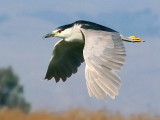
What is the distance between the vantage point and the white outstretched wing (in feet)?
17.0

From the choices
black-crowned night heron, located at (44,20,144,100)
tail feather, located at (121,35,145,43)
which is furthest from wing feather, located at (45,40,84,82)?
tail feather, located at (121,35,145,43)

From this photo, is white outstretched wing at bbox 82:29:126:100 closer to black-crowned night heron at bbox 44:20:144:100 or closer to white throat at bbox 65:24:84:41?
black-crowned night heron at bbox 44:20:144:100

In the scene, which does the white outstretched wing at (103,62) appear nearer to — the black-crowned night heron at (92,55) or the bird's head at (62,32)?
the black-crowned night heron at (92,55)

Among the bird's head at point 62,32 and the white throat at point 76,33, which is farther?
the bird's head at point 62,32

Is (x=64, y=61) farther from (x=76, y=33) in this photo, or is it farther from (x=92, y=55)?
(x=92, y=55)

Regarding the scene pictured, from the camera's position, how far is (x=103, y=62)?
5.42m

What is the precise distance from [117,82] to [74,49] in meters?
1.86

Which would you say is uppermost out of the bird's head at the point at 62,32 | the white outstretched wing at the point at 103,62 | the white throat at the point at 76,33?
the bird's head at the point at 62,32

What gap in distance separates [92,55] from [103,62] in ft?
0.41

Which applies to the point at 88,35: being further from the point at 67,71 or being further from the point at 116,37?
the point at 67,71

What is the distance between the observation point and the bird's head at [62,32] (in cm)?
663

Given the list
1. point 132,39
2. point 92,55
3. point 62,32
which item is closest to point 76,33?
point 62,32

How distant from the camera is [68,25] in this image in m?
6.69

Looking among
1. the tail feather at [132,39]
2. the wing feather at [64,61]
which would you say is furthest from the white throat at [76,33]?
the tail feather at [132,39]
